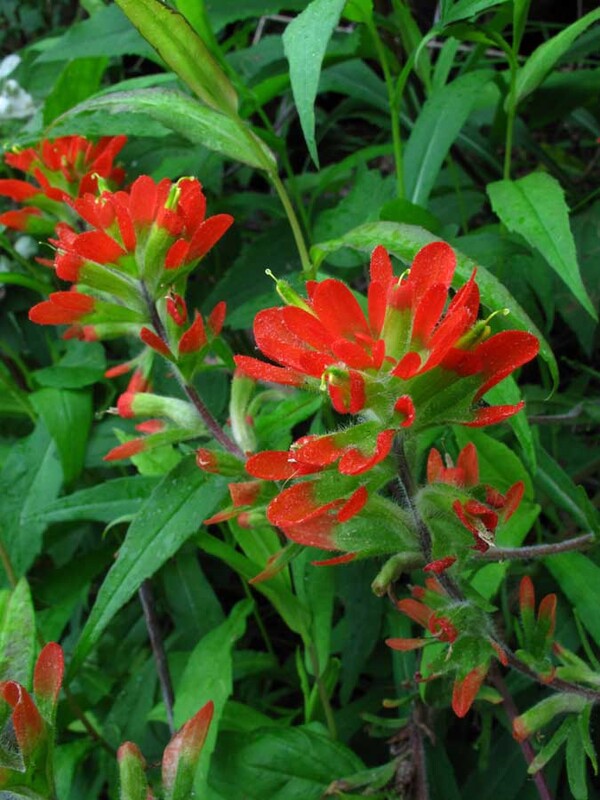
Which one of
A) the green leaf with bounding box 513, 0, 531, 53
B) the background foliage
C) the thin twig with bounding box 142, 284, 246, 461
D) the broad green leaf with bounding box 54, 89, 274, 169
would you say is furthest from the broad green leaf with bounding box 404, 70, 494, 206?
the thin twig with bounding box 142, 284, 246, 461

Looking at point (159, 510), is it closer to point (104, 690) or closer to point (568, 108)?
point (104, 690)

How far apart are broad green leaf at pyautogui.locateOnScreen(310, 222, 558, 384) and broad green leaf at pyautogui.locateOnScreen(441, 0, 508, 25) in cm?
18

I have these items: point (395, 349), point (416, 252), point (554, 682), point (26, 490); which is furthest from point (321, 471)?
point (26, 490)

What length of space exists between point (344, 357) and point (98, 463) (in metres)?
0.66

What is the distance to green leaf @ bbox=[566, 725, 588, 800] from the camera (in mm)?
642

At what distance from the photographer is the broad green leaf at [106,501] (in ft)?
2.81

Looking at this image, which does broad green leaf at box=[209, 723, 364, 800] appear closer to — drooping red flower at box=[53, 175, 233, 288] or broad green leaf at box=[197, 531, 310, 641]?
broad green leaf at box=[197, 531, 310, 641]

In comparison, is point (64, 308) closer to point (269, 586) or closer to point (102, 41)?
point (269, 586)

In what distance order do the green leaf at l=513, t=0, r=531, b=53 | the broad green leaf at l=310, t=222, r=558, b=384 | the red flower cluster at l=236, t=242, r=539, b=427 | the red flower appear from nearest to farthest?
the red flower cluster at l=236, t=242, r=539, b=427 < the broad green leaf at l=310, t=222, r=558, b=384 < the red flower < the green leaf at l=513, t=0, r=531, b=53

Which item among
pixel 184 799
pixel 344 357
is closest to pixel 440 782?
pixel 184 799

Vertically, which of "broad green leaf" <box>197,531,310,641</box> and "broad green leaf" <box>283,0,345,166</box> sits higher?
"broad green leaf" <box>283,0,345,166</box>

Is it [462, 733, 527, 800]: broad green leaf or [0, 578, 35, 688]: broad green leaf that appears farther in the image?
[462, 733, 527, 800]: broad green leaf

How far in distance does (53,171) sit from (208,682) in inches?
24.1

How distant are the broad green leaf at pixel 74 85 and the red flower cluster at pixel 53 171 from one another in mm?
54
